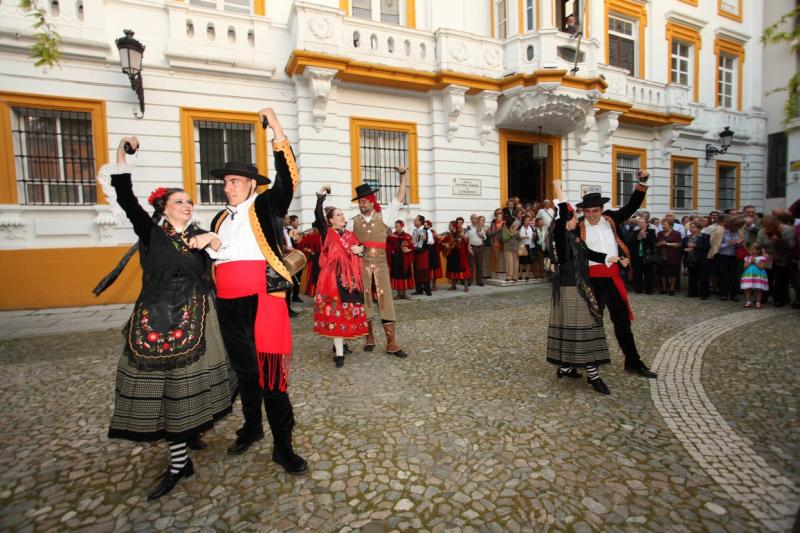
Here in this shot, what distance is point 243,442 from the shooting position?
3127 mm

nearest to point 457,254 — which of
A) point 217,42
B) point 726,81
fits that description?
point 217,42

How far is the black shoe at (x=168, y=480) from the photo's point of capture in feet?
8.52

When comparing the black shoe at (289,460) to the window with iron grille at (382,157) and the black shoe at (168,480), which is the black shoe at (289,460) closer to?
the black shoe at (168,480)

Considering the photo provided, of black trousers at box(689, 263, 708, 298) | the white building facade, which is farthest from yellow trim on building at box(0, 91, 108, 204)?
black trousers at box(689, 263, 708, 298)

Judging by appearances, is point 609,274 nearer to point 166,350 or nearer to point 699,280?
point 166,350

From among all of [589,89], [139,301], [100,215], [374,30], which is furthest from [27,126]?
[589,89]

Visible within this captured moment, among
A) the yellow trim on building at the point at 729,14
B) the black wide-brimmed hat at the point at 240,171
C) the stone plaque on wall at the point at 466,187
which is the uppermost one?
the yellow trim on building at the point at 729,14

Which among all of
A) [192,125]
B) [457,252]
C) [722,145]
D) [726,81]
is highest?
[726,81]

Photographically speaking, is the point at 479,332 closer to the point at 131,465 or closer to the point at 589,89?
the point at 131,465

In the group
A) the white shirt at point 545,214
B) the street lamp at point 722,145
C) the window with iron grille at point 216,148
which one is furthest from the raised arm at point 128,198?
the street lamp at point 722,145

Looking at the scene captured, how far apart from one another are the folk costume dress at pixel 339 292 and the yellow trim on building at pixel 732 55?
19.7 m

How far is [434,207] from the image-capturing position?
12.0 meters

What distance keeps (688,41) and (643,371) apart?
58.6 ft

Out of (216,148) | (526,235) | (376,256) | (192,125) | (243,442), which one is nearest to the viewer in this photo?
(243,442)
